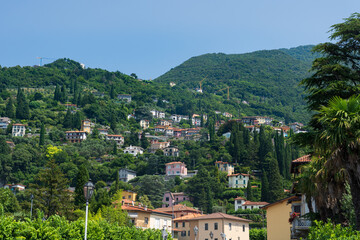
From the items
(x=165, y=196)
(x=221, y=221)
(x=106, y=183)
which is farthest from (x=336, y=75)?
(x=106, y=183)

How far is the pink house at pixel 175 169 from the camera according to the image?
166625mm

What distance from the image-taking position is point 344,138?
1997cm

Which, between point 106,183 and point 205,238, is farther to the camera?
point 106,183

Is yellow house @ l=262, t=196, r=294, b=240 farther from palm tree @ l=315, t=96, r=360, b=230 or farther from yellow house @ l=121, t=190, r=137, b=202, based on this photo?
yellow house @ l=121, t=190, r=137, b=202

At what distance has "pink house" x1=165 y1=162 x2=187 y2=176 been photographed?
167 metres

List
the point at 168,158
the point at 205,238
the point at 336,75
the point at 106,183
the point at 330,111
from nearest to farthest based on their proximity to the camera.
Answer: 1. the point at 330,111
2. the point at 336,75
3. the point at 205,238
4. the point at 106,183
5. the point at 168,158

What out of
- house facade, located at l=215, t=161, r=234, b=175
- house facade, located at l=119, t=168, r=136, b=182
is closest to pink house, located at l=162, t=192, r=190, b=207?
house facade, located at l=215, t=161, r=234, b=175

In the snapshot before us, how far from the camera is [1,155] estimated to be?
520ft

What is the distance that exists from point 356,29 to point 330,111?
Answer: 357 inches

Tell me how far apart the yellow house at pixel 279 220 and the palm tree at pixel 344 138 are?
33.8 metres

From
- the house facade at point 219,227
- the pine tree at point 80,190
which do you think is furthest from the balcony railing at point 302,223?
the pine tree at point 80,190

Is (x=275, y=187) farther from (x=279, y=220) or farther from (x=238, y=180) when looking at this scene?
(x=279, y=220)

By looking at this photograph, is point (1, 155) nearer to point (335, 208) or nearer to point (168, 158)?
point (168, 158)

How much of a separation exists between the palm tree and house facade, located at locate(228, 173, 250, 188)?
128 meters
